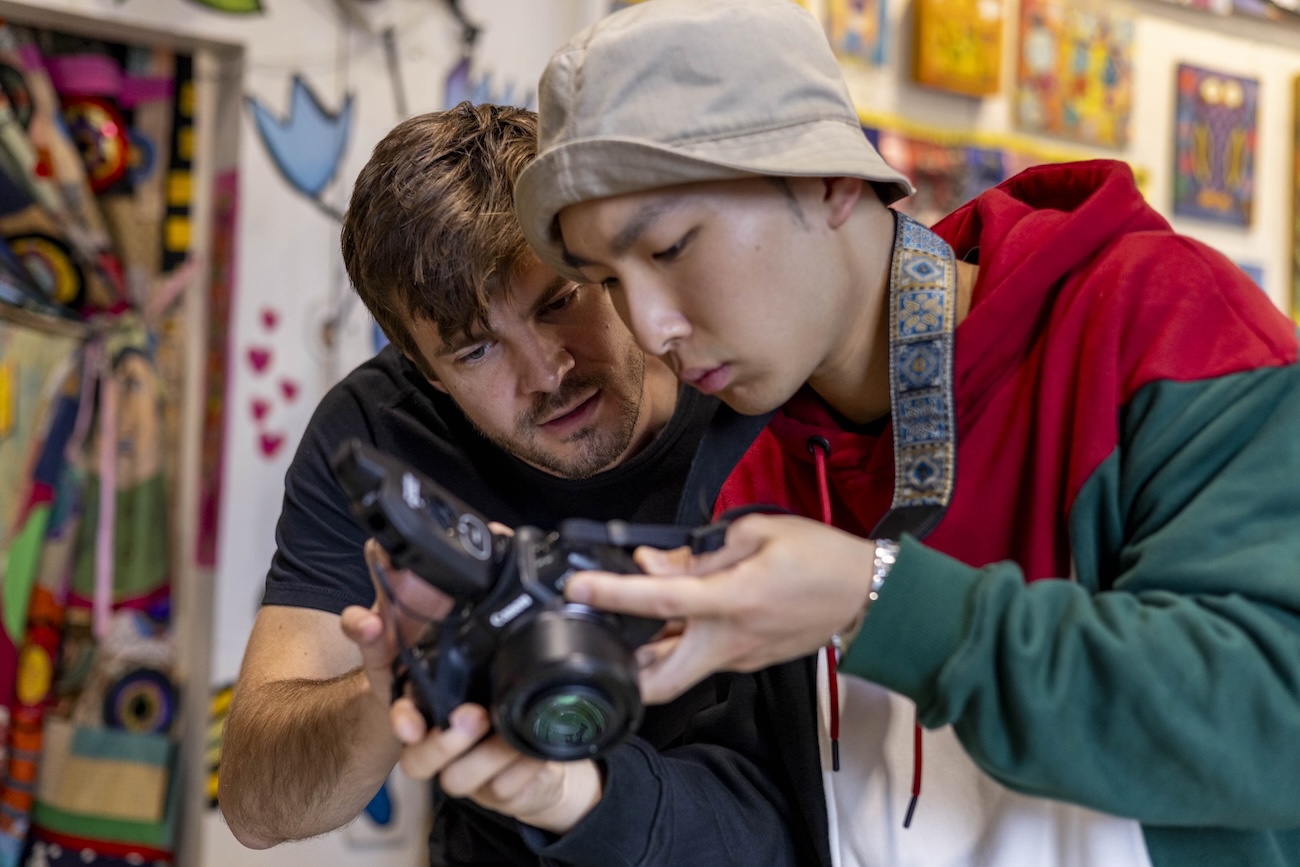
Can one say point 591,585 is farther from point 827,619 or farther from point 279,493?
point 279,493

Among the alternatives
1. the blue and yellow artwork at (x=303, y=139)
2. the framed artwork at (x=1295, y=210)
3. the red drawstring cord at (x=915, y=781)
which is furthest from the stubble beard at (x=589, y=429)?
the framed artwork at (x=1295, y=210)

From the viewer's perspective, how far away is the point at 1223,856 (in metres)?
0.81

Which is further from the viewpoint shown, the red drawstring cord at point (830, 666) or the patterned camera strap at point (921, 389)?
the red drawstring cord at point (830, 666)

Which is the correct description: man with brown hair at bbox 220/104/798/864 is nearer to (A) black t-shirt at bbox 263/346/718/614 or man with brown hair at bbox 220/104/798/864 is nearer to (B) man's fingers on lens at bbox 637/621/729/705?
(A) black t-shirt at bbox 263/346/718/614

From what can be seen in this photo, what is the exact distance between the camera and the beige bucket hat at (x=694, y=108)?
837mm

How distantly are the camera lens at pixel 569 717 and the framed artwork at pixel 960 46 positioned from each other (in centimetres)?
234

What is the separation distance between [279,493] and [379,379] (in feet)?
2.76

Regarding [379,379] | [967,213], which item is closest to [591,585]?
[967,213]

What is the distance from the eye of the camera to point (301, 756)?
1200mm

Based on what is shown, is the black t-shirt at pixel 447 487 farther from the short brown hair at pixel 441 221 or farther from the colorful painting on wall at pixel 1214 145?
the colorful painting on wall at pixel 1214 145

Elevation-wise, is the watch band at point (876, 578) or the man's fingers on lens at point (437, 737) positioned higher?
the watch band at point (876, 578)

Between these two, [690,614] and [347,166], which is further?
[347,166]

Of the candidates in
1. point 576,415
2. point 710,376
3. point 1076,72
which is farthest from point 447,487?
point 1076,72

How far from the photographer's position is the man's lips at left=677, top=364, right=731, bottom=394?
91cm
